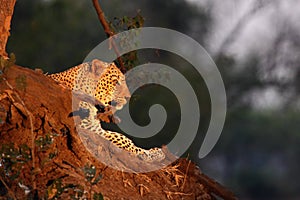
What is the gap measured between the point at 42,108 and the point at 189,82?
705 cm

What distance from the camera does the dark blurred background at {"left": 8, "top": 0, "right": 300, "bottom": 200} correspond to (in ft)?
40.2

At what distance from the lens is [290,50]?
1525 cm

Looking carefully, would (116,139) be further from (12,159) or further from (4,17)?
(12,159)

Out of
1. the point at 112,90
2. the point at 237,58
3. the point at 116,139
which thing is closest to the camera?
the point at 116,139

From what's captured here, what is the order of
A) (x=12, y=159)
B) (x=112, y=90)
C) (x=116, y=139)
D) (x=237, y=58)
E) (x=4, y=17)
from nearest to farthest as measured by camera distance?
1. (x=12, y=159)
2. (x=4, y=17)
3. (x=116, y=139)
4. (x=112, y=90)
5. (x=237, y=58)

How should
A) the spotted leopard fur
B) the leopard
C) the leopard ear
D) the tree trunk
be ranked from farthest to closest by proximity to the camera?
the leopard ear, the leopard, the spotted leopard fur, the tree trunk


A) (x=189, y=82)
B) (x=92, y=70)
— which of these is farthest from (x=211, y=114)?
(x=92, y=70)

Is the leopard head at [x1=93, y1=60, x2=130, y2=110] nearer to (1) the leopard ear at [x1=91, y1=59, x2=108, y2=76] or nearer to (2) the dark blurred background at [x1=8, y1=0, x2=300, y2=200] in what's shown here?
(1) the leopard ear at [x1=91, y1=59, x2=108, y2=76]

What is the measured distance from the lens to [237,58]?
1469 centimetres

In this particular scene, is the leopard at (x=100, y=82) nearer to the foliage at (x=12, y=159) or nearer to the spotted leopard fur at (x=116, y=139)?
the spotted leopard fur at (x=116, y=139)

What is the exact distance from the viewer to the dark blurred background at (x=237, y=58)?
12258mm

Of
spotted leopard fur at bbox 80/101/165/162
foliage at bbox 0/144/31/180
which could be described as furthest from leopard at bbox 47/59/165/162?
foliage at bbox 0/144/31/180

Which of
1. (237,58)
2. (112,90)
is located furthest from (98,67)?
(237,58)

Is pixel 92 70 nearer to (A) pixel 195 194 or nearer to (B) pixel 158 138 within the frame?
(A) pixel 195 194
